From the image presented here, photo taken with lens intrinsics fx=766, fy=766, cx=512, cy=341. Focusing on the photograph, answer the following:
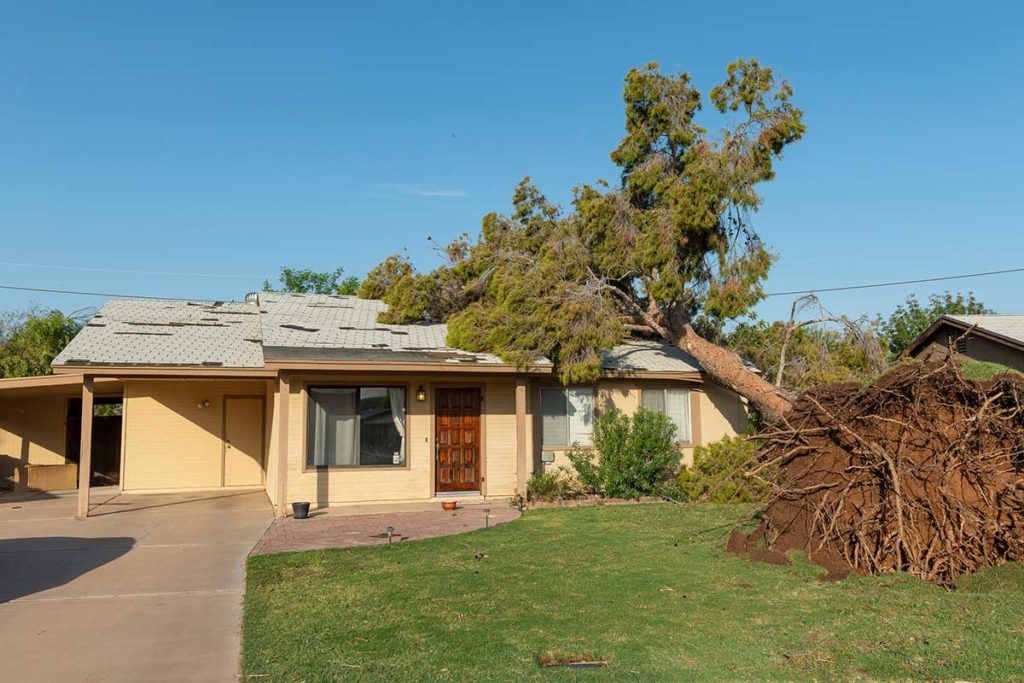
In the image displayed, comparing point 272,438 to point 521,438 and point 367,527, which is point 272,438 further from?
point 521,438

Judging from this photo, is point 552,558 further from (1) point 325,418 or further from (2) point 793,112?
(2) point 793,112

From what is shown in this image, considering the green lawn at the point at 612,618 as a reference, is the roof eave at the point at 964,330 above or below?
above

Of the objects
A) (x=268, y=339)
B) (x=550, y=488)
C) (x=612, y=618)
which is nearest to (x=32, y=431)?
(x=268, y=339)

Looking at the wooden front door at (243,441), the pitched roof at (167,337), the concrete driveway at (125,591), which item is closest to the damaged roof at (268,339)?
the pitched roof at (167,337)

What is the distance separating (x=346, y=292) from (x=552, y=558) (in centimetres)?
3128

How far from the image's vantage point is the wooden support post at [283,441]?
41.6ft

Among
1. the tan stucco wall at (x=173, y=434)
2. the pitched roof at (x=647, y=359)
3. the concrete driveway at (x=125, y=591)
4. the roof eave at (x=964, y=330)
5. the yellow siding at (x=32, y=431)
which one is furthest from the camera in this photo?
the roof eave at (x=964, y=330)

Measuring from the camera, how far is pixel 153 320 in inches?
633

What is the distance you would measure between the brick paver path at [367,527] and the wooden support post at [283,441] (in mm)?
459

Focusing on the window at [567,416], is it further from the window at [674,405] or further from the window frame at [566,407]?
the window at [674,405]

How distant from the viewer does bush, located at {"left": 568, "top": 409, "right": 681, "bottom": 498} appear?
1435 cm

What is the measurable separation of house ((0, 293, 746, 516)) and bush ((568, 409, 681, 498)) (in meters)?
0.98

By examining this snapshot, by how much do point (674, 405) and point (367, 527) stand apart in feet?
25.2

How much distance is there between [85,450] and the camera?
1259 centimetres
